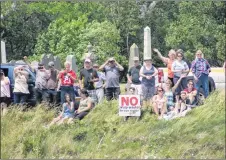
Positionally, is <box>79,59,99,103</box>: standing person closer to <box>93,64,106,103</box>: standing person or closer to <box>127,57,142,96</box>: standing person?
<box>93,64,106,103</box>: standing person

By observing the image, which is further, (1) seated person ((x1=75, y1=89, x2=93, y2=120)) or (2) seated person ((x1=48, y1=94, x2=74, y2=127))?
(1) seated person ((x1=75, y1=89, x2=93, y2=120))

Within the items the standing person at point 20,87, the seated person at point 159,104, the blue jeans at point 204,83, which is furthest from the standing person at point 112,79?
the blue jeans at point 204,83

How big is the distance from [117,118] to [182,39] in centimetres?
645

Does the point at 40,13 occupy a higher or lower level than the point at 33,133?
higher

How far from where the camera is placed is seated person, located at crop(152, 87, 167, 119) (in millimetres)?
14008

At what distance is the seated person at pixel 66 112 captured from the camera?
1443cm

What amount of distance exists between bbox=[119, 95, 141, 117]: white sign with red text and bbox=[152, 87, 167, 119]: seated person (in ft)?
1.07

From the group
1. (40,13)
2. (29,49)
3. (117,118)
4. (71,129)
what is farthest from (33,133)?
(40,13)

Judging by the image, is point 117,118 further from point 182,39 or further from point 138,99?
point 182,39

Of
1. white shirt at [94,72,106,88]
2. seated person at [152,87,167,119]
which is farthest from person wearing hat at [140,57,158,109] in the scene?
white shirt at [94,72,106,88]

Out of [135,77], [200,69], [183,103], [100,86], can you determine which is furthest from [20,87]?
[200,69]

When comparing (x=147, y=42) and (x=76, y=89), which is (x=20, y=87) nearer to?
(x=76, y=89)

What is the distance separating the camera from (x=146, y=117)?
14.1 metres

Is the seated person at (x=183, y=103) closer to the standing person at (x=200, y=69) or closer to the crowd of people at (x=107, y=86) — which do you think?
the crowd of people at (x=107, y=86)
